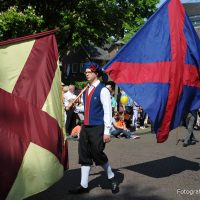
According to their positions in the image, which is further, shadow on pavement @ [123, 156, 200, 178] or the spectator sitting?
the spectator sitting

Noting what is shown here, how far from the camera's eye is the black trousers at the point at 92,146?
21.0 ft

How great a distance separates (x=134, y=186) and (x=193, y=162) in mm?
2520

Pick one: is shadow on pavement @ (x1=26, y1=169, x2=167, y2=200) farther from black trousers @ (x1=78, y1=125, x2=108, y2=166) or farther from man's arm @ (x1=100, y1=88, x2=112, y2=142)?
man's arm @ (x1=100, y1=88, x2=112, y2=142)

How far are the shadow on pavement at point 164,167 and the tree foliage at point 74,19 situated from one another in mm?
15562

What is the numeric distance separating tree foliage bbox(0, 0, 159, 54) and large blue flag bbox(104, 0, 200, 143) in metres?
16.3

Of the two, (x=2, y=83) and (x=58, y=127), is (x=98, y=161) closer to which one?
(x=58, y=127)

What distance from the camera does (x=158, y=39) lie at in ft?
24.1

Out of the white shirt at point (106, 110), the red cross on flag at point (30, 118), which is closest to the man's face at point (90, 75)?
the white shirt at point (106, 110)

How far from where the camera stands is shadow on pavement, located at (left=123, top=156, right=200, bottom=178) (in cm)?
787

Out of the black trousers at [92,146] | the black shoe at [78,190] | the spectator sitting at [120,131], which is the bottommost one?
the spectator sitting at [120,131]

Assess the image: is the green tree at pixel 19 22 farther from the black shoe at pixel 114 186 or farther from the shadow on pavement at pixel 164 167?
the black shoe at pixel 114 186

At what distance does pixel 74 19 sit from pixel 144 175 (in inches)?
820

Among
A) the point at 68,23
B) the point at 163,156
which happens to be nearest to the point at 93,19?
the point at 68,23

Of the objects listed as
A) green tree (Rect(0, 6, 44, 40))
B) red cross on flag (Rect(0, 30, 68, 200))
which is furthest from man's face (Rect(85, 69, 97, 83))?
green tree (Rect(0, 6, 44, 40))
